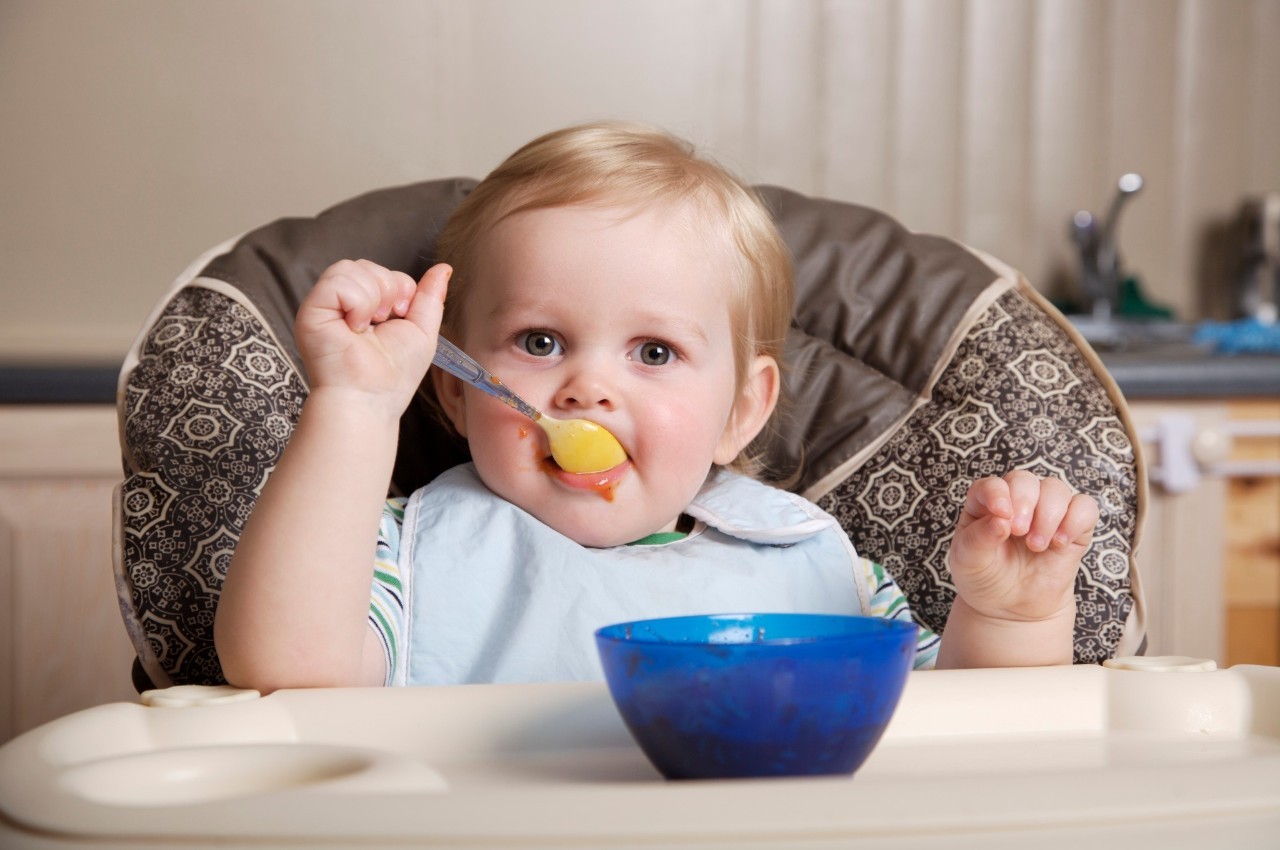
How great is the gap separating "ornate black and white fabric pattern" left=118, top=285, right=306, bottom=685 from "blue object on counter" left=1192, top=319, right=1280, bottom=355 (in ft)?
4.65

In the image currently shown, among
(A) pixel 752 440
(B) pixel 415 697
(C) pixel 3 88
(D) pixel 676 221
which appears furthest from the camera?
(C) pixel 3 88

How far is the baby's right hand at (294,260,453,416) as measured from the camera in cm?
77

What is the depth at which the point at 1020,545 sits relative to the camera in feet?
2.90

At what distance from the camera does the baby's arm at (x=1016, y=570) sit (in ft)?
→ 2.77

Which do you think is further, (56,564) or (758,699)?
(56,564)

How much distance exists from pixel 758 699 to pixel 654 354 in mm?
519

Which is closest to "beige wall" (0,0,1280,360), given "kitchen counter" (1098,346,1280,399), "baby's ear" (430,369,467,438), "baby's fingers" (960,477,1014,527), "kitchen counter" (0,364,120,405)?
"kitchen counter" (0,364,120,405)

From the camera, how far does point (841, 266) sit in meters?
1.27

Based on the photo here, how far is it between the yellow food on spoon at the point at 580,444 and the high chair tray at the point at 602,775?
0.88 feet

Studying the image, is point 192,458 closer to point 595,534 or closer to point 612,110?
A: point 595,534

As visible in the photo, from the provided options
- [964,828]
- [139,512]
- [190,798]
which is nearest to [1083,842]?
[964,828]

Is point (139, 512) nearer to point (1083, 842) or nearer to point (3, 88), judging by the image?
point (1083, 842)

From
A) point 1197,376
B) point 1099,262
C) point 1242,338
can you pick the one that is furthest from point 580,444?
point 1099,262

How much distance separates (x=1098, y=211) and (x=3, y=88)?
2.03 metres
